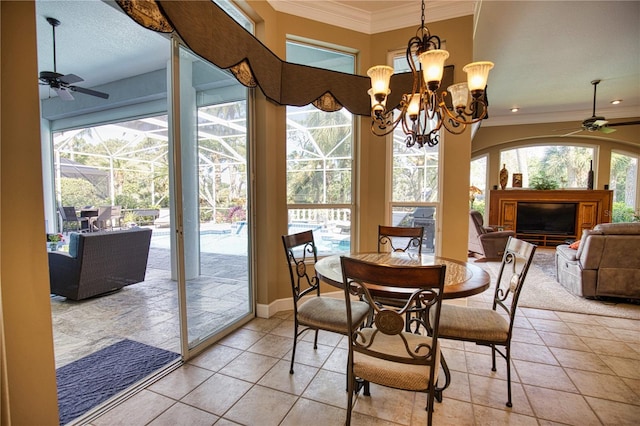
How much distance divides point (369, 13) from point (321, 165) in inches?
69.4

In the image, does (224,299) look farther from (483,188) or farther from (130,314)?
(483,188)

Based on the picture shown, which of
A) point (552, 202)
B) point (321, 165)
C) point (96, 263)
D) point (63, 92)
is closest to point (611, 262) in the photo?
point (321, 165)

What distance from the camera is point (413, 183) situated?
135 inches

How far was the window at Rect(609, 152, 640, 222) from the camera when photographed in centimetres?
686

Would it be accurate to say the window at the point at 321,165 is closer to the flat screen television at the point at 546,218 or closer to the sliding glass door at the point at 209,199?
the sliding glass door at the point at 209,199

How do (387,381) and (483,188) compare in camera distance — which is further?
(483,188)

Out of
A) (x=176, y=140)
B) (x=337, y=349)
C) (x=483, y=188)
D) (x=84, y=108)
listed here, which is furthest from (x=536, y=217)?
(x=84, y=108)

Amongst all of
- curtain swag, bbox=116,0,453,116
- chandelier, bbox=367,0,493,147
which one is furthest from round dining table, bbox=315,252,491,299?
curtain swag, bbox=116,0,453,116

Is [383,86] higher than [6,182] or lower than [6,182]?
higher

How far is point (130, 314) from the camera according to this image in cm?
309

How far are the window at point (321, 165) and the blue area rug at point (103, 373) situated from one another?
1720 millimetres

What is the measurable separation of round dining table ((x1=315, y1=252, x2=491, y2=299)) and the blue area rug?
56.5 inches

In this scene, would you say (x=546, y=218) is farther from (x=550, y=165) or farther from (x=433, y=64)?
(x=433, y=64)

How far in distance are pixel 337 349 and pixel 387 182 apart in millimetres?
1914
